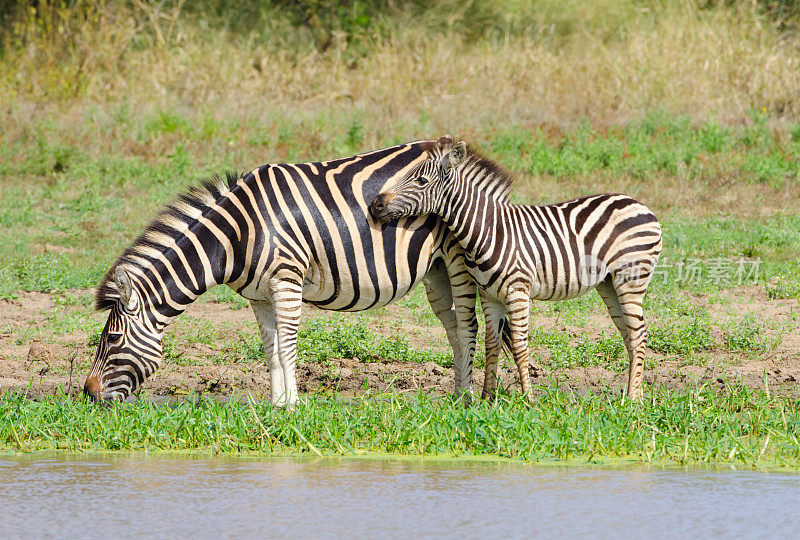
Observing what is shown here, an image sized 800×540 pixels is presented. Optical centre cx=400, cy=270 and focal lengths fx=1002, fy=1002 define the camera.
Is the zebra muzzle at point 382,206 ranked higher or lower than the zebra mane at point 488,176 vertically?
lower

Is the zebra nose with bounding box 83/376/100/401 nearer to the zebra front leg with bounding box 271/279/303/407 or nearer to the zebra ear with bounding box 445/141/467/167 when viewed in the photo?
the zebra front leg with bounding box 271/279/303/407

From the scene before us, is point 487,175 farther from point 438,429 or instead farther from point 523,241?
point 438,429

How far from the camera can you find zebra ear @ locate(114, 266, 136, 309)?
623 centimetres

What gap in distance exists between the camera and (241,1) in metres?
20.9

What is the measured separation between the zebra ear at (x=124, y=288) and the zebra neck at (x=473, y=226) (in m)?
2.14

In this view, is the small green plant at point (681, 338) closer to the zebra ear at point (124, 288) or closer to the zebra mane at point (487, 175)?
the zebra mane at point (487, 175)

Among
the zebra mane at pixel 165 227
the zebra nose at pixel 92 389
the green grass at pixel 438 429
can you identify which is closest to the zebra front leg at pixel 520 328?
the green grass at pixel 438 429

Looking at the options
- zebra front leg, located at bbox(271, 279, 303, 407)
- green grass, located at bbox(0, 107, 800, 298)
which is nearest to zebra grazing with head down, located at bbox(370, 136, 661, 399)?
zebra front leg, located at bbox(271, 279, 303, 407)

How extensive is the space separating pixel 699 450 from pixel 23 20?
15.5 metres

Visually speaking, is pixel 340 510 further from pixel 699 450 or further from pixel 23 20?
pixel 23 20

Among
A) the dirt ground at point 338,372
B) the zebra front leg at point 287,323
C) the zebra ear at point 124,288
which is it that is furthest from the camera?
the dirt ground at point 338,372

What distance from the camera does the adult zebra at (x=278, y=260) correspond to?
6406mm

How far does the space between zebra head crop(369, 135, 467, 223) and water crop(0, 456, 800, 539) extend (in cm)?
191

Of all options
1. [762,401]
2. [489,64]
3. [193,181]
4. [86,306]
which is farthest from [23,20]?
[762,401]
